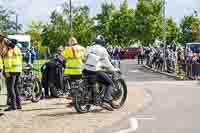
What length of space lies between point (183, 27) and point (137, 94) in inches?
2761

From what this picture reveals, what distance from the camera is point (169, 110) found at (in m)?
13.6

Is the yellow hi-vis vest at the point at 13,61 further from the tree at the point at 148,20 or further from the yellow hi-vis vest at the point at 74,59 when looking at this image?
the tree at the point at 148,20

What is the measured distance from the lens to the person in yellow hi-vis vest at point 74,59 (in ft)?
48.5

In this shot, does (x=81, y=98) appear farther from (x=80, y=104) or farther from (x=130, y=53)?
(x=130, y=53)

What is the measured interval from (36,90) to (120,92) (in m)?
2.74

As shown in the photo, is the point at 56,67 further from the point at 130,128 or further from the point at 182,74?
the point at 182,74

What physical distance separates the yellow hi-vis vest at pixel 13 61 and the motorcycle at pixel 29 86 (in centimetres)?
132

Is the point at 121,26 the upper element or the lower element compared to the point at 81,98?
upper

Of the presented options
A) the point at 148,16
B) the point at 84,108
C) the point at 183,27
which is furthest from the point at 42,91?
the point at 183,27

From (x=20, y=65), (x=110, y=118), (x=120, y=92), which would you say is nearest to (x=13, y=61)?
(x=20, y=65)

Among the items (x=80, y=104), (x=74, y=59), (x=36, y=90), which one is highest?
(x=74, y=59)

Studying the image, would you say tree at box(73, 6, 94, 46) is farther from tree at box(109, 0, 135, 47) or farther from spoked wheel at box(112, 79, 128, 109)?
spoked wheel at box(112, 79, 128, 109)

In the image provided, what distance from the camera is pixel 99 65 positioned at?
1312cm

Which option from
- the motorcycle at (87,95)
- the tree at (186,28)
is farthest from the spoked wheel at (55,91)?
the tree at (186,28)
